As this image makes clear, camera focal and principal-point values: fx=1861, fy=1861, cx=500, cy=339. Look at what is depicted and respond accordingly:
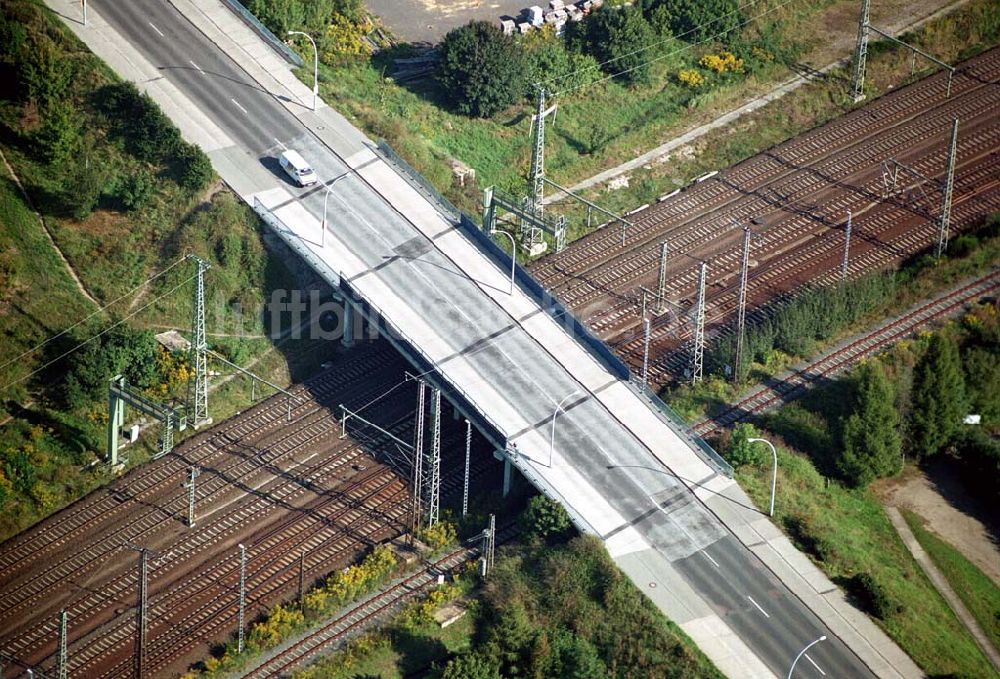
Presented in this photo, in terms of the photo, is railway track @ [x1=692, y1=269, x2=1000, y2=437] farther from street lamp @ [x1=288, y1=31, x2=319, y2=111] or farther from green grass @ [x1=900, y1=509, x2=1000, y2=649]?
street lamp @ [x1=288, y1=31, x2=319, y2=111]

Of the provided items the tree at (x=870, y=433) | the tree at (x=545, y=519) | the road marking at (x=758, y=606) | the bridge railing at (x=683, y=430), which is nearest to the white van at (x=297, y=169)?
the bridge railing at (x=683, y=430)

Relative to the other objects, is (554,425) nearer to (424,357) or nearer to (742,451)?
(424,357)

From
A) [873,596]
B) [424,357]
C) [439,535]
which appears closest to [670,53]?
[424,357]

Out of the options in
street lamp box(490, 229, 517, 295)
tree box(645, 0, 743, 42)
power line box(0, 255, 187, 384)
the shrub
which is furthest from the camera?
tree box(645, 0, 743, 42)

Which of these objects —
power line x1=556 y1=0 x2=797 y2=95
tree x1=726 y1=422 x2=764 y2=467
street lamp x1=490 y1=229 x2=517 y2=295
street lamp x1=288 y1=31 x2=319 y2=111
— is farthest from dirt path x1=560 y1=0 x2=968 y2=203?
tree x1=726 y1=422 x2=764 y2=467

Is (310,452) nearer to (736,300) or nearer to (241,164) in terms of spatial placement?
(241,164)

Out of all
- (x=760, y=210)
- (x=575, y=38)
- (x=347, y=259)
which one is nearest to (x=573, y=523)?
(x=347, y=259)

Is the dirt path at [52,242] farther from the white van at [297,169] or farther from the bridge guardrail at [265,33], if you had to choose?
the bridge guardrail at [265,33]
